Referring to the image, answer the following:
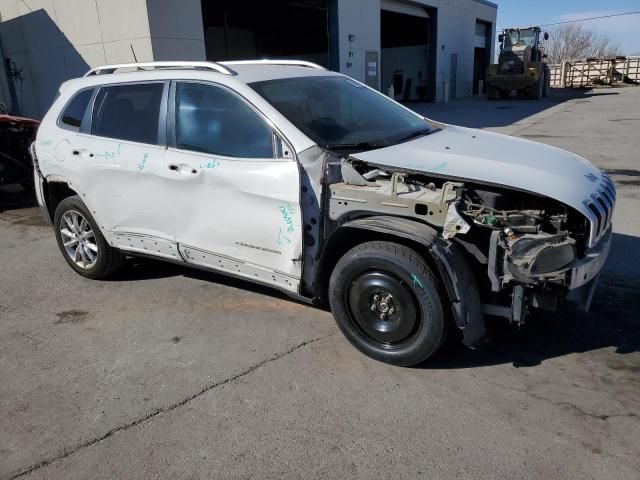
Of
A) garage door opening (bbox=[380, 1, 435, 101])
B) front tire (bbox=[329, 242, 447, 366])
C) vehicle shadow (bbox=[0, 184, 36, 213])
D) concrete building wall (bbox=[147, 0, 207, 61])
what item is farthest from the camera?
garage door opening (bbox=[380, 1, 435, 101])

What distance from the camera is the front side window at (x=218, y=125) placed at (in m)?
3.62

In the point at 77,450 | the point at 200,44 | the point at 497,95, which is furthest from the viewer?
the point at 497,95

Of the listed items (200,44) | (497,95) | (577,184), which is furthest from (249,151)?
(497,95)

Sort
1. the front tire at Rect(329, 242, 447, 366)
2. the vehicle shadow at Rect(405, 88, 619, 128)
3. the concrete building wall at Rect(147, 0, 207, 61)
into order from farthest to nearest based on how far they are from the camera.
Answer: the vehicle shadow at Rect(405, 88, 619, 128), the concrete building wall at Rect(147, 0, 207, 61), the front tire at Rect(329, 242, 447, 366)

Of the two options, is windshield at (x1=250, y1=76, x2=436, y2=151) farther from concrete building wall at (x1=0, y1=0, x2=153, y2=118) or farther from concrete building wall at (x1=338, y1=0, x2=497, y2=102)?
concrete building wall at (x1=338, y1=0, x2=497, y2=102)

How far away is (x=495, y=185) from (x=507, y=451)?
1435 millimetres

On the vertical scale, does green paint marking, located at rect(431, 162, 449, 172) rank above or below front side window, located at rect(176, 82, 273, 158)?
below

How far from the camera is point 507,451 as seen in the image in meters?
2.59

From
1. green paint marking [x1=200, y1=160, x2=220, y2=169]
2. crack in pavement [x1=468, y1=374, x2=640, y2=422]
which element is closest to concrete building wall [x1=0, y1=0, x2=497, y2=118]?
green paint marking [x1=200, y1=160, x2=220, y2=169]

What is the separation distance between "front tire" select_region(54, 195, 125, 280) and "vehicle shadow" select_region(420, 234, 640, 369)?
3.06m

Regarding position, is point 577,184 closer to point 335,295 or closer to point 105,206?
point 335,295

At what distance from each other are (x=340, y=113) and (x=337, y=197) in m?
1.01

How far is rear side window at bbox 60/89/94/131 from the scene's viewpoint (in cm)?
472

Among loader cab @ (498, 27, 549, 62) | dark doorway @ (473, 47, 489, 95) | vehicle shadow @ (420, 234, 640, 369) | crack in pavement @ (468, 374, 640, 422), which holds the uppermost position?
loader cab @ (498, 27, 549, 62)
